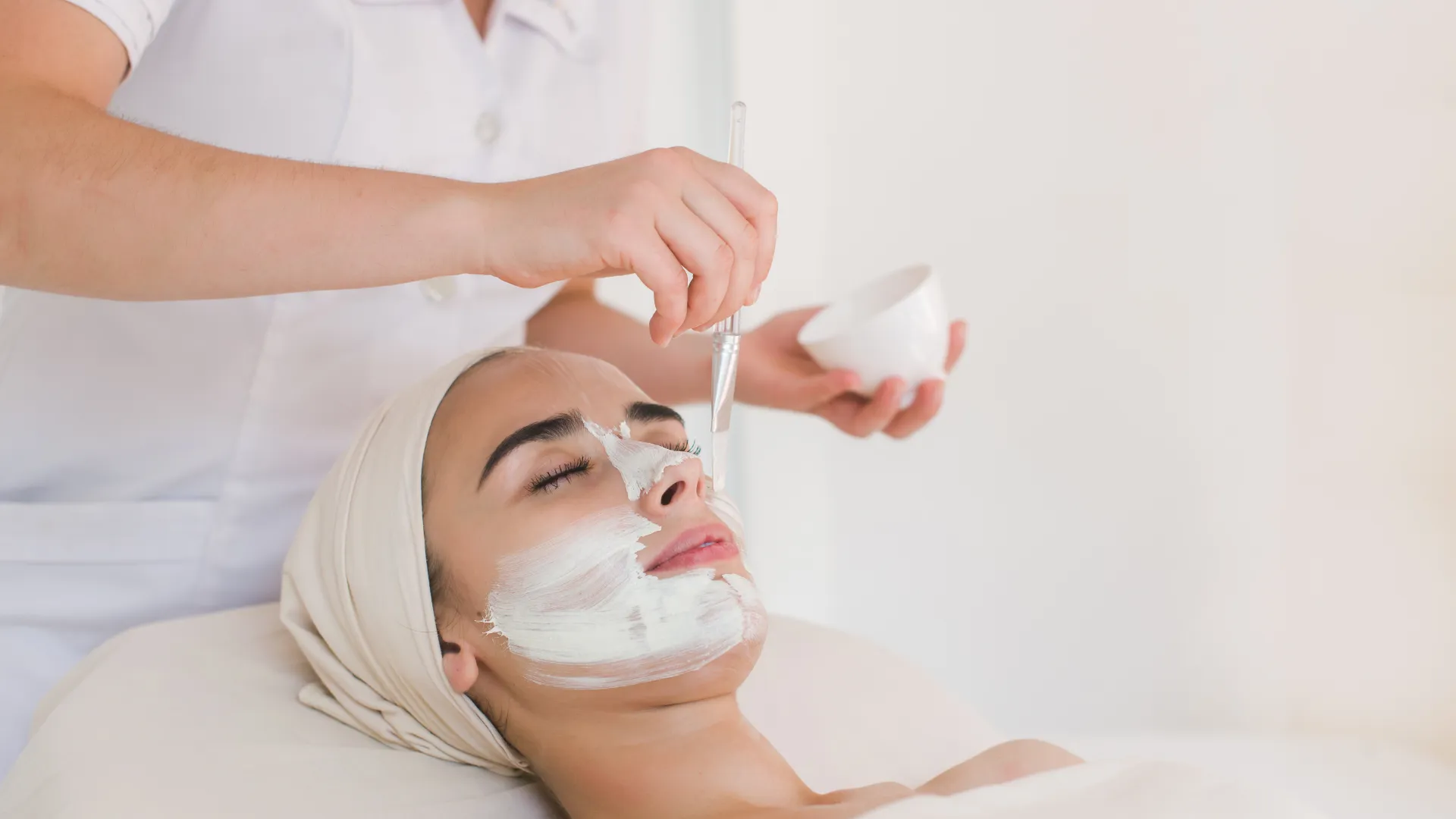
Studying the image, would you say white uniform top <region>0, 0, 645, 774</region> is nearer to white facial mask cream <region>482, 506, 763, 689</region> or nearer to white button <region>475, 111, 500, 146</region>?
white button <region>475, 111, 500, 146</region>

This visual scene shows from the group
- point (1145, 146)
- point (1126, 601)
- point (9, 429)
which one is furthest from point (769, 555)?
point (9, 429)

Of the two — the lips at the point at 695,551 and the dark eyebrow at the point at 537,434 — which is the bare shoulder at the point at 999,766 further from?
the dark eyebrow at the point at 537,434

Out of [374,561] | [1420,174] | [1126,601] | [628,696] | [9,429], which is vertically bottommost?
[1126,601]

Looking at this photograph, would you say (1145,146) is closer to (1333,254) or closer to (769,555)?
(1333,254)

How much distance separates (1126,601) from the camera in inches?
Result: 92.0

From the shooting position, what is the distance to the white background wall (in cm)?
203

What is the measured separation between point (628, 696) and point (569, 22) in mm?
898

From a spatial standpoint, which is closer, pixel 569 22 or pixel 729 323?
pixel 729 323

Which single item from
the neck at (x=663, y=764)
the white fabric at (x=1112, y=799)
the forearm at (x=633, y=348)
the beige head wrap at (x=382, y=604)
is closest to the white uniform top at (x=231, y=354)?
the beige head wrap at (x=382, y=604)

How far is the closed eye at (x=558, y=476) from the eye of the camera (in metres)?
1.17

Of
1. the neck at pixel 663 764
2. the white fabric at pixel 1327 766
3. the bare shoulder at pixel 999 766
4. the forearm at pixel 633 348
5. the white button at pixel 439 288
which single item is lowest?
the white fabric at pixel 1327 766

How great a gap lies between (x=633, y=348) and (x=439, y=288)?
14.6 inches

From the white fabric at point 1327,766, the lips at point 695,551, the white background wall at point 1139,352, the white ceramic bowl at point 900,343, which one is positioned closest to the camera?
the lips at point 695,551

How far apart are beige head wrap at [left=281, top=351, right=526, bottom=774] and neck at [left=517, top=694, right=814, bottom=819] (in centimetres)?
11
